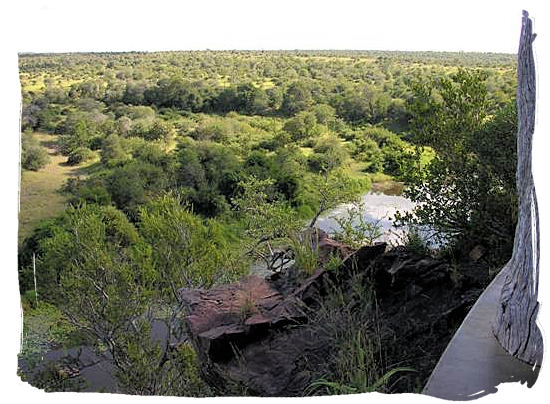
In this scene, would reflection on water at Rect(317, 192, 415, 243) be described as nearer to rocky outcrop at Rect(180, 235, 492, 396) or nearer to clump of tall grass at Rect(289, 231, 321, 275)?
clump of tall grass at Rect(289, 231, 321, 275)

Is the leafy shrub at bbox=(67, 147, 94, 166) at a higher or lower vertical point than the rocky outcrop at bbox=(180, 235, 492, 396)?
Answer: higher

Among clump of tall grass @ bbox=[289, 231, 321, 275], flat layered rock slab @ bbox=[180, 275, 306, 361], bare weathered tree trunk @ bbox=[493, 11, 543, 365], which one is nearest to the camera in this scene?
bare weathered tree trunk @ bbox=[493, 11, 543, 365]

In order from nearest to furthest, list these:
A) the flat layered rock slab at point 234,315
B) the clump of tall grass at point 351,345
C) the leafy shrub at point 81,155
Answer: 1. the clump of tall grass at point 351,345
2. the flat layered rock slab at point 234,315
3. the leafy shrub at point 81,155

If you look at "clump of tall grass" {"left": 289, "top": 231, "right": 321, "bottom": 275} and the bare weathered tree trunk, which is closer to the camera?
the bare weathered tree trunk

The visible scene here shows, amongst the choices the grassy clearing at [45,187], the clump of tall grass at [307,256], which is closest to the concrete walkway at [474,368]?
the clump of tall grass at [307,256]

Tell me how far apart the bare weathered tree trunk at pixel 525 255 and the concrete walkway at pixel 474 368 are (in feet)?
0.15

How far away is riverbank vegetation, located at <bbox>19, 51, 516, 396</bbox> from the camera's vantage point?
3.40 metres

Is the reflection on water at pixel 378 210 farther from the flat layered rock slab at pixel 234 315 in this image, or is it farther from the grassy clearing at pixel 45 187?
the grassy clearing at pixel 45 187

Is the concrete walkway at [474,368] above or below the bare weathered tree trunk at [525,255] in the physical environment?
below

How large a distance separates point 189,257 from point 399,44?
1999 mm

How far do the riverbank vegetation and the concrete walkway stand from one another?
0.24 m

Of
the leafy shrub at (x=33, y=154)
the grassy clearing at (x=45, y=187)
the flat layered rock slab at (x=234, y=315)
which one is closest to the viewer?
the flat layered rock slab at (x=234, y=315)

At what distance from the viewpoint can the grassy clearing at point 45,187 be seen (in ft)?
14.3

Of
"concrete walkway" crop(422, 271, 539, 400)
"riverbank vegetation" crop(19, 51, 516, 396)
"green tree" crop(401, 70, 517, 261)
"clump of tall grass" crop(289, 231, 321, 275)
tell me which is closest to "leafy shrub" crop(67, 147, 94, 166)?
"riverbank vegetation" crop(19, 51, 516, 396)
